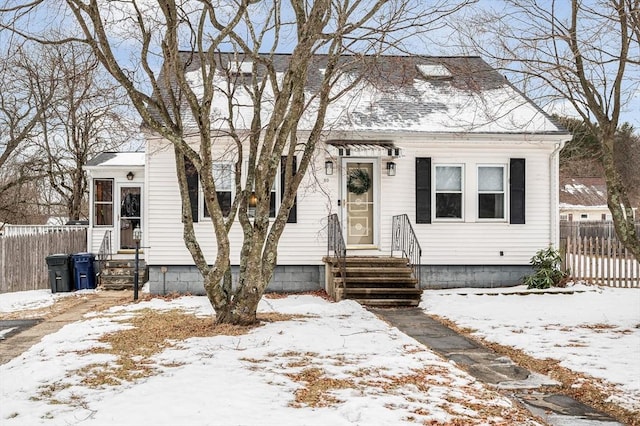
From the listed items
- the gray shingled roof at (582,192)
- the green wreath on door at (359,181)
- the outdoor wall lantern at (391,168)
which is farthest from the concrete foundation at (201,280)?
the gray shingled roof at (582,192)

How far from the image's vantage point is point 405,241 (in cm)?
1300

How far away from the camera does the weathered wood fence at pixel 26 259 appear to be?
14.9 m

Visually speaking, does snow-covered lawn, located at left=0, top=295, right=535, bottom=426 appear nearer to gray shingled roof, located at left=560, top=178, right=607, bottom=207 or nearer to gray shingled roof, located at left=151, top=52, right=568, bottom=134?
gray shingled roof, located at left=151, top=52, right=568, bottom=134

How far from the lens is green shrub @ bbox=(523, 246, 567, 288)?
1316 cm

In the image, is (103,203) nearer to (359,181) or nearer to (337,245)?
(359,181)

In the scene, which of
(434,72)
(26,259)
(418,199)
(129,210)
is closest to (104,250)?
(129,210)

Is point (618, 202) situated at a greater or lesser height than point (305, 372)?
greater

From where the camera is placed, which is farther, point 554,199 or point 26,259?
point 26,259

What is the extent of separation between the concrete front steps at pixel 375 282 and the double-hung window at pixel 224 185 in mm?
2536

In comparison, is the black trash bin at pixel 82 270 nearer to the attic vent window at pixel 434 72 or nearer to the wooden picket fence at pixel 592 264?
the attic vent window at pixel 434 72

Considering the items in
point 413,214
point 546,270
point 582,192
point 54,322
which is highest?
point 582,192

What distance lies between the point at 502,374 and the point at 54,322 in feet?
24.0

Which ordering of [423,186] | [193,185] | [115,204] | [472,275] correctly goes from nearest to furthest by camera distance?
[193,185]
[423,186]
[472,275]
[115,204]

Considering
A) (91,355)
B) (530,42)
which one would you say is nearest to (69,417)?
(91,355)
